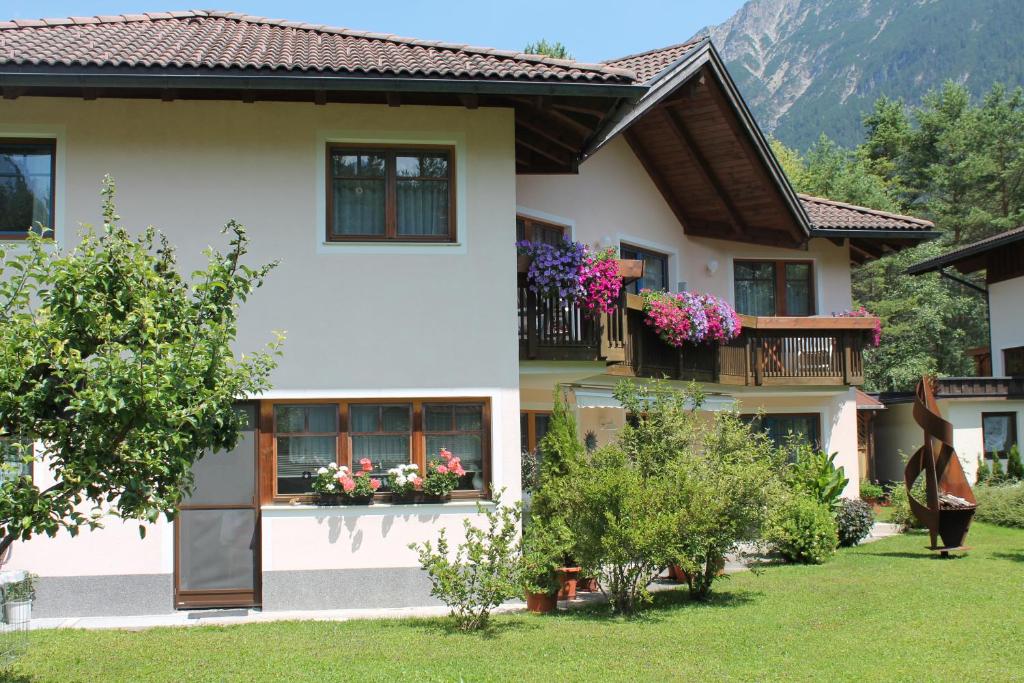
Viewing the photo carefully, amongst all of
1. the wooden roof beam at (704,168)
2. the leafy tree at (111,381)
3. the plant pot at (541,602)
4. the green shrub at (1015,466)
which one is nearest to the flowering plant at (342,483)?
the plant pot at (541,602)

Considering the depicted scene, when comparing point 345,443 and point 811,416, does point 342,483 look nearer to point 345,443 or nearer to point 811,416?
point 345,443

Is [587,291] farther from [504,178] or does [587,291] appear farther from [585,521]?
[585,521]

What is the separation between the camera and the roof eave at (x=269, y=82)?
12.9 m

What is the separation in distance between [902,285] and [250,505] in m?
39.5

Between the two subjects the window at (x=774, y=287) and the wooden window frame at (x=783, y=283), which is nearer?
the window at (x=774, y=287)

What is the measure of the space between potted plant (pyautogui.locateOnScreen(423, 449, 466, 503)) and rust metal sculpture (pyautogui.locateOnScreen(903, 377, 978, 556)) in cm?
866

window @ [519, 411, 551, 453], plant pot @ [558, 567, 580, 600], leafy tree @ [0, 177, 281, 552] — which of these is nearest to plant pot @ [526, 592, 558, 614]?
plant pot @ [558, 567, 580, 600]

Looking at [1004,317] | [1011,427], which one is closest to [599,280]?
[1011,427]

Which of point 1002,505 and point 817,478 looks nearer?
point 817,478

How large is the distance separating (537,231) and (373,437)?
593cm

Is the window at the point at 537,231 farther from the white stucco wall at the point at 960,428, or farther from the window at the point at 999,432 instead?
the window at the point at 999,432

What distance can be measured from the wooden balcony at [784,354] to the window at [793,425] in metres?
1.51

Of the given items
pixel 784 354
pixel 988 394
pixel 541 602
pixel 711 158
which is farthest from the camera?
pixel 988 394

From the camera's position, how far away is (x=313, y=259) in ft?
46.9
